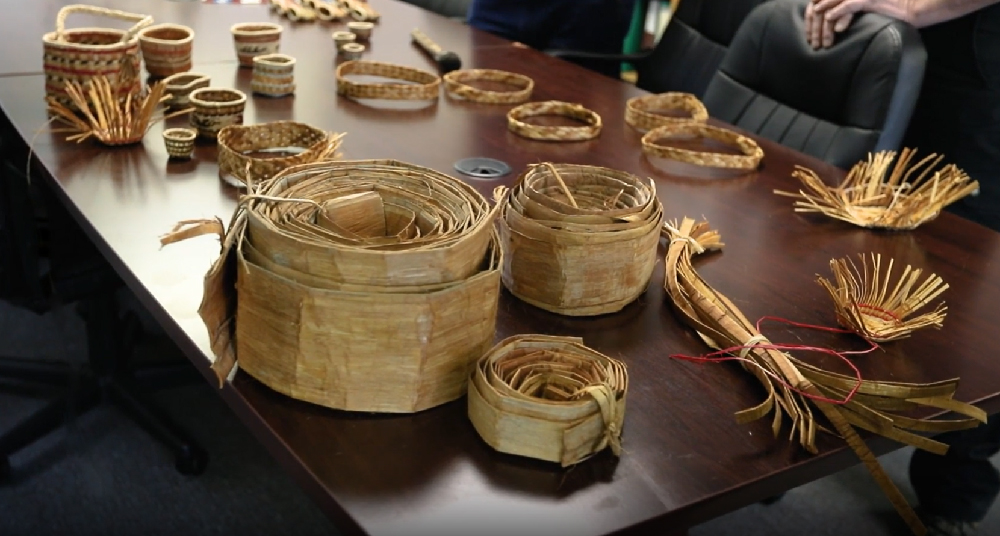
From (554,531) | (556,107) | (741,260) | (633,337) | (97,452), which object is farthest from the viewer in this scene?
(97,452)

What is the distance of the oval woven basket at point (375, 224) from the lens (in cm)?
88

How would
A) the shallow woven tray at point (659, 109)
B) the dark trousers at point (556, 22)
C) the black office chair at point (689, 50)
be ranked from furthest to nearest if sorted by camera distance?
the dark trousers at point (556, 22) < the black office chair at point (689, 50) < the shallow woven tray at point (659, 109)

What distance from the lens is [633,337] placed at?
111 cm

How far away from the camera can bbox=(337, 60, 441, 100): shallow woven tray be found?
6.40 feet

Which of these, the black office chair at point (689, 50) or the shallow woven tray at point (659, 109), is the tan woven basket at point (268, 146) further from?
the black office chair at point (689, 50)

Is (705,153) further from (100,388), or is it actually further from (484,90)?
(100,388)

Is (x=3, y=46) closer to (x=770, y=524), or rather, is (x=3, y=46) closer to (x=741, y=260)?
(x=741, y=260)

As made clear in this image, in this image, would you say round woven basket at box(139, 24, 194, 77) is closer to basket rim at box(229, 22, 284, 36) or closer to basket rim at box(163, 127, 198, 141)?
basket rim at box(229, 22, 284, 36)

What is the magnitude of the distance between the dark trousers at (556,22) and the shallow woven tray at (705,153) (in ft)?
3.73

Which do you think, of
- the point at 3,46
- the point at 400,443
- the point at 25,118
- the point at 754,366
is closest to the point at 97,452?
the point at 25,118

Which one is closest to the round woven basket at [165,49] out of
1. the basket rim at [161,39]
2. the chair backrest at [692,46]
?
the basket rim at [161,39]

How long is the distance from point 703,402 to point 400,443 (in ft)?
1.05

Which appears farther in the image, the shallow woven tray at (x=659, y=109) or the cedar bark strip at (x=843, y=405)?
the shallow woven tray at (x=659, y=109)

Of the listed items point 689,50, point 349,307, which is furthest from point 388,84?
point 689,50
